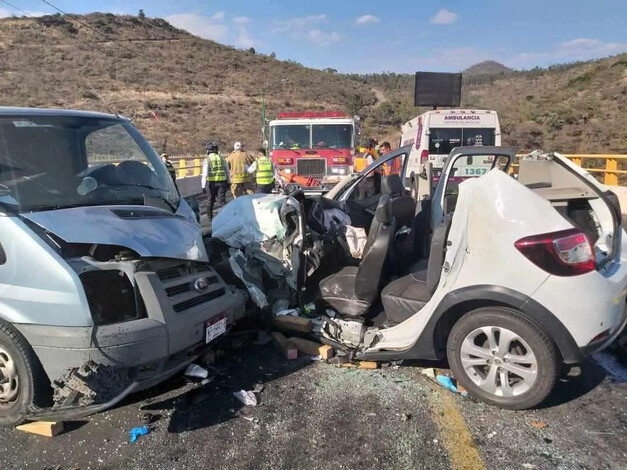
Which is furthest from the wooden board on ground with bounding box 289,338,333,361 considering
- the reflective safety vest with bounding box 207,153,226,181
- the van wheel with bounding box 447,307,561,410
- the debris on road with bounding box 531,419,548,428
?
the reflective safety vest with bounding box 207,153,226,181

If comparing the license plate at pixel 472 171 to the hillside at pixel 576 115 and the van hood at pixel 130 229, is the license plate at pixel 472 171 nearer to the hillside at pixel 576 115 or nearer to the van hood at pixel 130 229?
the van hood at pixel 130 229

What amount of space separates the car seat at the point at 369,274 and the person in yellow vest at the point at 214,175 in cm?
879

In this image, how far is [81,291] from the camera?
3.02 metres

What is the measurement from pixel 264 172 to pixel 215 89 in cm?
5491

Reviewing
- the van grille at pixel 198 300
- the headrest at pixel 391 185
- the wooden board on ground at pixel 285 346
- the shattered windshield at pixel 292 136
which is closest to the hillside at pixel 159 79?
the shattered windshield at pixel 292 136

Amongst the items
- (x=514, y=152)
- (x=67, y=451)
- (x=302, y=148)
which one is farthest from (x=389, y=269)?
(x=302, y=148)

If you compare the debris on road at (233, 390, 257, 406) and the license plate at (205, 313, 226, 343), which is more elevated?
the license plate at (205, 313, 226, 343)

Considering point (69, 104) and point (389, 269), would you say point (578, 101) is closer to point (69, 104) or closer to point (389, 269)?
point (389, 269)

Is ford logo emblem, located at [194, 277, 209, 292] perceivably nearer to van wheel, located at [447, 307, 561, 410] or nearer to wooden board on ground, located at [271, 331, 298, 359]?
wooden board on ground, located at [271, 331, 298, 359]

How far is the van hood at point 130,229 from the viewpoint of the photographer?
10.6 feet

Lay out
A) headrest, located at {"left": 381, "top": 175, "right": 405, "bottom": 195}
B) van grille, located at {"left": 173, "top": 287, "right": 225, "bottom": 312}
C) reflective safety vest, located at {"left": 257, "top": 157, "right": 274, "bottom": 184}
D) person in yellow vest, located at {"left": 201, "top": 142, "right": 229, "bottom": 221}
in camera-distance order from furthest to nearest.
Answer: person in yellow vest, located at {"left": 201, "top": 142, "right": 229, "bottom": 221} < reflective safety vest, located at {"left": 257, "top": 157, "right": 274, "bottom": 184} < headrest, located at {"left": 381, "top": 175, "right": 405, "bottom": 195} < van grille, located at {"left": 173, "top": 287, "right": 225, "bottom": 312}

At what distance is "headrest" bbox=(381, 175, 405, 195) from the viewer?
5.13 metres

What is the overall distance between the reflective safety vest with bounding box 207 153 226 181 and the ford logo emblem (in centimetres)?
937

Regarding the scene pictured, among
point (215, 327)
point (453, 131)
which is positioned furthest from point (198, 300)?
point (453, 131)
